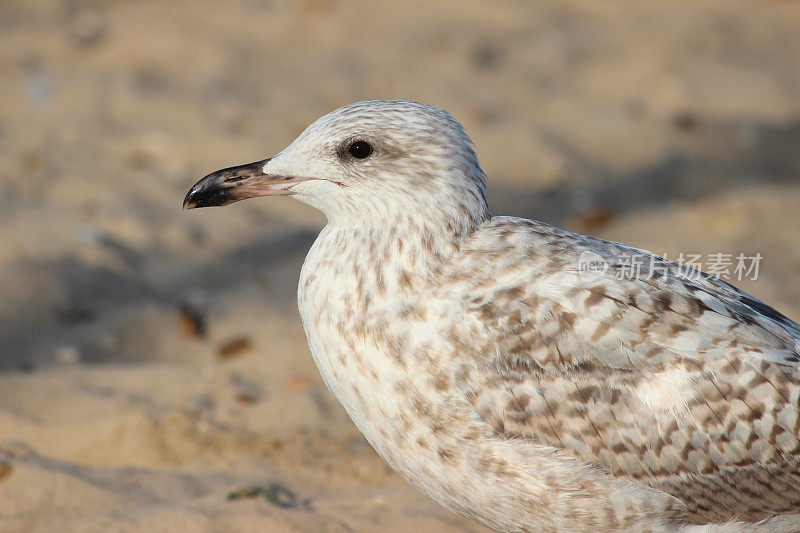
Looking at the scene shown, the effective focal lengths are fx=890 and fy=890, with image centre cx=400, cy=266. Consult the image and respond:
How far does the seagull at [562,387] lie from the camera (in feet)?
9.29

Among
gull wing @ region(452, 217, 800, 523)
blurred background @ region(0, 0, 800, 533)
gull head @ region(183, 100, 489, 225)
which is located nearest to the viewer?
gull wing @ region(452, 217, 800, 523)

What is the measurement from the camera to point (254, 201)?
6.62 metres

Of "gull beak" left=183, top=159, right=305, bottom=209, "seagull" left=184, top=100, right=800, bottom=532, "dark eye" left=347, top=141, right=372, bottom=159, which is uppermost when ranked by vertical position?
"dark eye" left=347, top=141, right=372, bottom=159

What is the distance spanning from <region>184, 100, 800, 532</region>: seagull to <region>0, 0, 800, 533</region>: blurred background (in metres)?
0.90

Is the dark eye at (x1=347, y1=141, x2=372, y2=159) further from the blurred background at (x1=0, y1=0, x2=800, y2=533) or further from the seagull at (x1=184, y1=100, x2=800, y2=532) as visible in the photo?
the blurred background at (x1=0, y1=0, x2=800, y2=533)

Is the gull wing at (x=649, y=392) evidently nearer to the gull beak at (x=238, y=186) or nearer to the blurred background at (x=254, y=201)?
the gull beak at (x=238, y=186)

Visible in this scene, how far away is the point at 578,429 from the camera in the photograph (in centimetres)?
284

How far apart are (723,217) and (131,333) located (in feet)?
13.4

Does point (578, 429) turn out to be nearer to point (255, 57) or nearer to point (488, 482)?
point (488, 482)

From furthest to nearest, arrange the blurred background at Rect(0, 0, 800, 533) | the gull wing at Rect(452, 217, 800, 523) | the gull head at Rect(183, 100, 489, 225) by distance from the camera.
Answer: the blurred background at Rect(0, 0, 800, 533) < the gull head at Rect(183, 100, 489, 225) < the gull wing at Rect(452, 217, 800, 523)

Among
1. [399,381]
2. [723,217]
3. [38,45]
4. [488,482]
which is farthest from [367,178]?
[38,45]

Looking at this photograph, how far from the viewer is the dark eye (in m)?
3.15

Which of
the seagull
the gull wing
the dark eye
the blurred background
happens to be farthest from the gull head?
the blurred background

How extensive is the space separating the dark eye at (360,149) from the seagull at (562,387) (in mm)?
335
